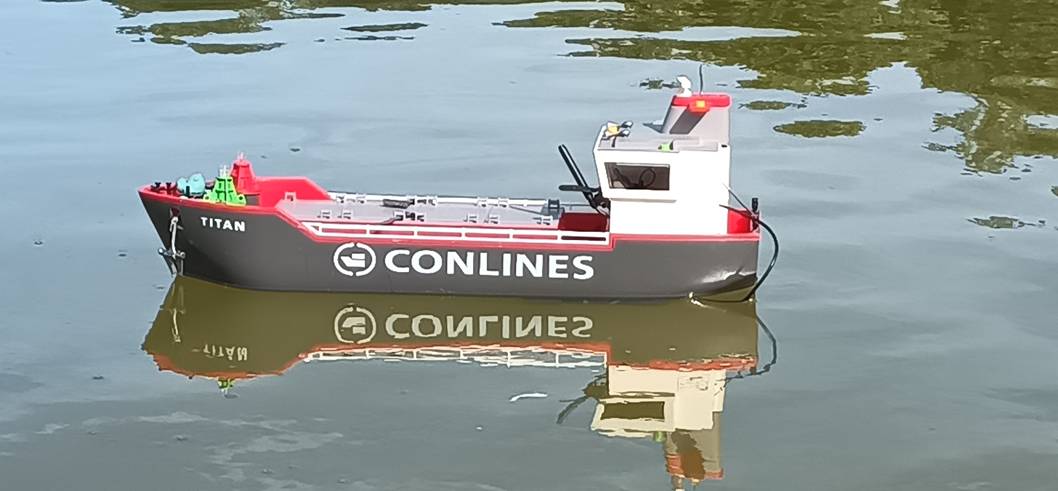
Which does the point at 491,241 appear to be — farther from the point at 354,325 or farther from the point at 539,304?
the point at 354,325

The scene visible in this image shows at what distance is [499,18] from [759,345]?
15.0 metres

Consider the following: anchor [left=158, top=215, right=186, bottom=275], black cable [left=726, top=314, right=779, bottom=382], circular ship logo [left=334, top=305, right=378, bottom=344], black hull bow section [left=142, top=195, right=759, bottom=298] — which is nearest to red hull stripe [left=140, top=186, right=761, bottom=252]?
black hull bow section [left=142, top=195, right=759, bottom=298]

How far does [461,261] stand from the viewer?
13.2 m

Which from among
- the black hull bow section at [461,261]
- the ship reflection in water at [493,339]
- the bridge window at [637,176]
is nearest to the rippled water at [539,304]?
the ship reflection in water at [493,339]

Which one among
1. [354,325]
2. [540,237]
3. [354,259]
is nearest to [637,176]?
[540,237]

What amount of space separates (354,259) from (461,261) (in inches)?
39.3

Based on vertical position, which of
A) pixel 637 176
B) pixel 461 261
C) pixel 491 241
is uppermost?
pixel 637 176

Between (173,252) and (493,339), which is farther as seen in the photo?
(173,252)

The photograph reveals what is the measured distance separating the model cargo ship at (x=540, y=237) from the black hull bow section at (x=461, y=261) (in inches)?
0.5

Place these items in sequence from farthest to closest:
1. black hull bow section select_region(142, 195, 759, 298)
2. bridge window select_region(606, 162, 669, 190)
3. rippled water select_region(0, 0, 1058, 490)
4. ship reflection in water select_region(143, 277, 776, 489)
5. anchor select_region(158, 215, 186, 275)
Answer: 1. anchor select_region(158, 215, 186, 275)
2. black hull bow section select_region(142, 195, 759, 298)
3. bridge window select_region(606, 162, 669, 190)
4. ship reflection in water select_region(143, 277, 776, 489)
5. rippled water select_region(0, 0, 1058, 490)

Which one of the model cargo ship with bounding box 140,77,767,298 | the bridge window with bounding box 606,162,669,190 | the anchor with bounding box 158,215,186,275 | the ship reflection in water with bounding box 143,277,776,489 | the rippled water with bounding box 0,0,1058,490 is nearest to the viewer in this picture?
the rippled water with bounding box 0,0,1058,490

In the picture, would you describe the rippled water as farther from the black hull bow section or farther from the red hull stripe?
the red hull stripe

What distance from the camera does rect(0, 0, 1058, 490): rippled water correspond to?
420 inches

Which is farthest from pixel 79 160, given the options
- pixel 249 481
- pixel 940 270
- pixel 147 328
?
pixel 940 270
